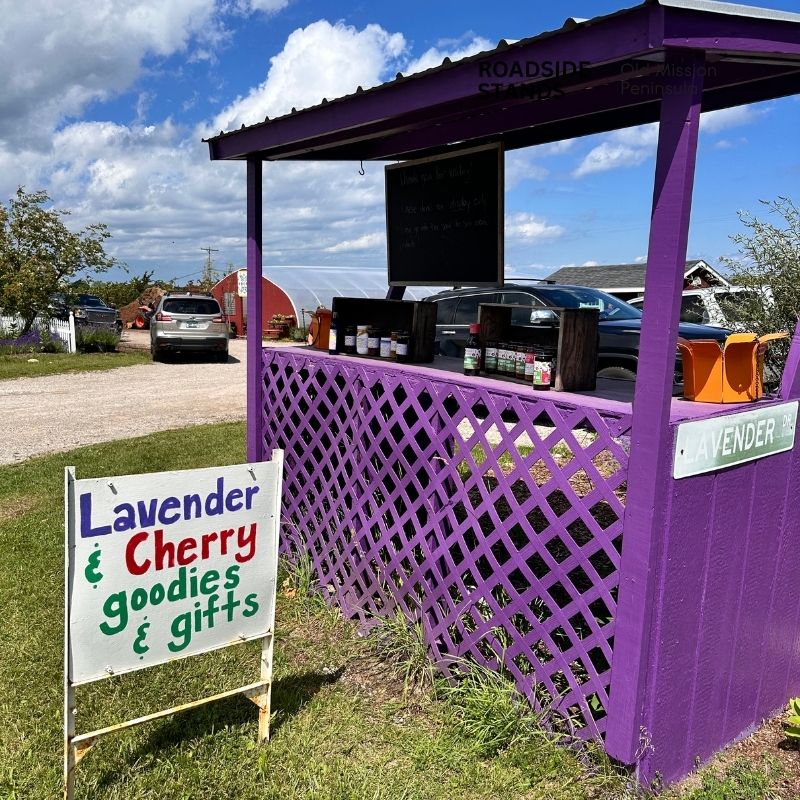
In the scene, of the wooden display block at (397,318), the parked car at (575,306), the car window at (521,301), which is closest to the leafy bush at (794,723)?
the wooden display block at (397,318)

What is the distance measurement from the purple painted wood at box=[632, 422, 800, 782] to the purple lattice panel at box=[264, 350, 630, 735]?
187 mm

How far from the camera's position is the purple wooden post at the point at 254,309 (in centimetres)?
450

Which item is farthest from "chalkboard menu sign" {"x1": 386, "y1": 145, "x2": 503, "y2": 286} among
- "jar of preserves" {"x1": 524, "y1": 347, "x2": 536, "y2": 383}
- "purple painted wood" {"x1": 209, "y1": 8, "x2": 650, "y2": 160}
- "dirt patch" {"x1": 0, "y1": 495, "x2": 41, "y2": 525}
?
"dirt patch" {"x1": 0, "y1": 495, "x2": 41, "y2": 525}

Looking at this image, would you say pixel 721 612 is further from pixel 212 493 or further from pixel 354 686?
pixel 212 493

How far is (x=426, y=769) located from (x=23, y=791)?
4.73 feet

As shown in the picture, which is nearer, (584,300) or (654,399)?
(654,399)

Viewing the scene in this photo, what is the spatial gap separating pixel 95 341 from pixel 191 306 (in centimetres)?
386

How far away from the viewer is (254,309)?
4.61 metres

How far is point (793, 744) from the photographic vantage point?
2996mm

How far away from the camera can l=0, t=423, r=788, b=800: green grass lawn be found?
2650 mm

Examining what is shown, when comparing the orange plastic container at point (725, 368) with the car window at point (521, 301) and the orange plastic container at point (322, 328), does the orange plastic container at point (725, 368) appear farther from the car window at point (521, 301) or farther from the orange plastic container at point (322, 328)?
the car window at point (521, 301)

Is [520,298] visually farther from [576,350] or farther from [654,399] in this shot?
[654,399]

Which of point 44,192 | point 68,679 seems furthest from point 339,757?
point 44,192

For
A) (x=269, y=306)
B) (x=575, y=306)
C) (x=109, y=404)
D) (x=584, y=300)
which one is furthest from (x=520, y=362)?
(x=269, y=306)
